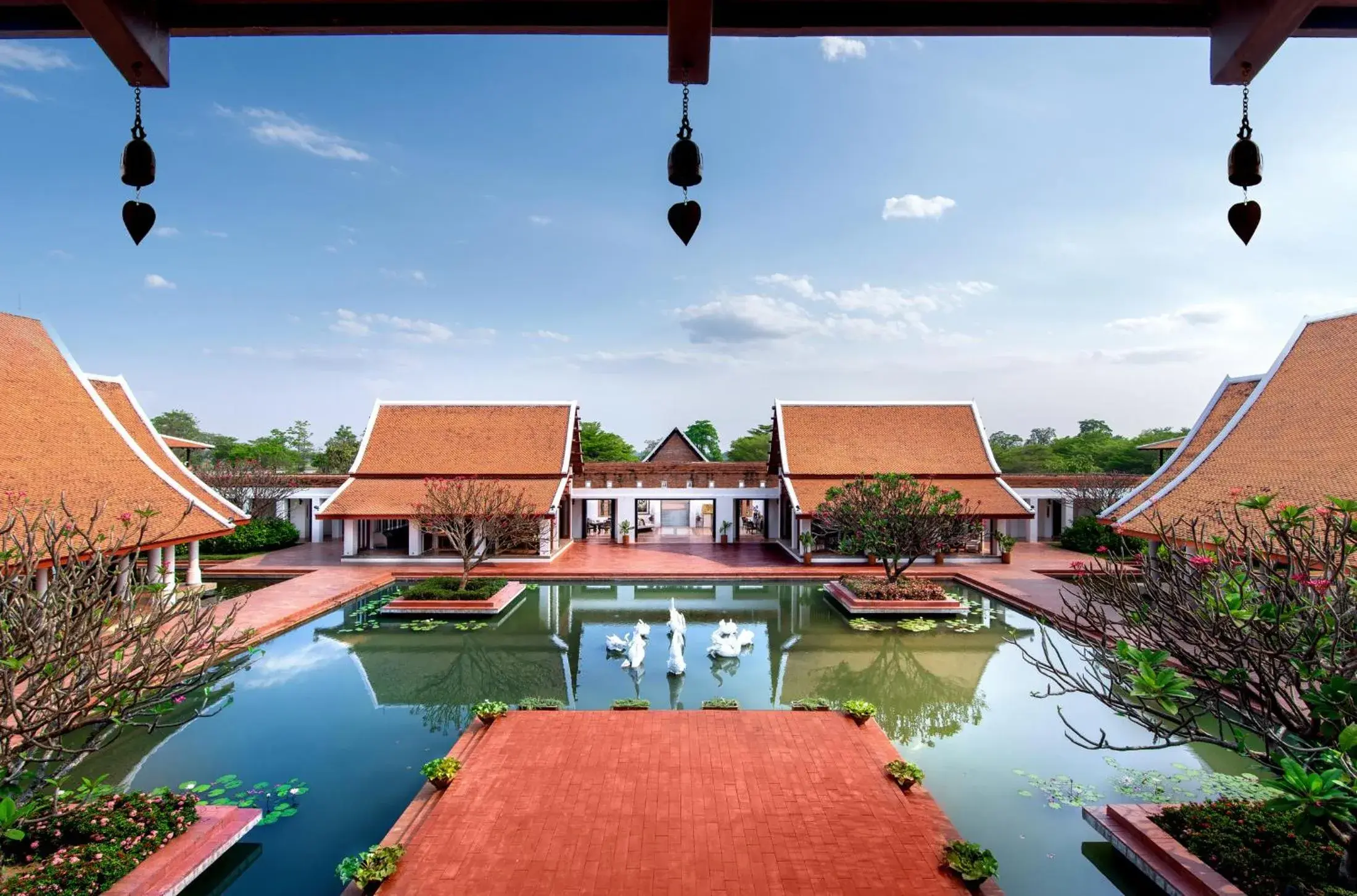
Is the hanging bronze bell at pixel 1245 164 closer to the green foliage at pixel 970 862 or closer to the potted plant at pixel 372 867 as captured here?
the green foliage at pixel 970 862

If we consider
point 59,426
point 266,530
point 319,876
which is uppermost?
point 59,426

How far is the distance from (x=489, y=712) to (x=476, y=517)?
8.03 meters

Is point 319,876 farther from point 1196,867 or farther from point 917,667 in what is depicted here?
point 917,667

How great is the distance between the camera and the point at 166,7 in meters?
2.50

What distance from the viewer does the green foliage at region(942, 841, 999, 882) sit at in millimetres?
4598

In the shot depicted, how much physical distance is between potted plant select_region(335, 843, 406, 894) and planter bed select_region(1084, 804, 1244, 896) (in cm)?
533

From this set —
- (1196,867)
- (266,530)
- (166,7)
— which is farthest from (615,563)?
(166,7)

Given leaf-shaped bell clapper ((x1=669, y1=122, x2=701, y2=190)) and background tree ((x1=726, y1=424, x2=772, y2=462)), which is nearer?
leaf-shaped bell clapper ((x1=669, y1=122, x2=701, y2=190))

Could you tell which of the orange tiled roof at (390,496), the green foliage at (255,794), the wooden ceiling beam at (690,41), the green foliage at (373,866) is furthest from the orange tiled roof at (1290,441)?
the orange tiled roof at (390,496)

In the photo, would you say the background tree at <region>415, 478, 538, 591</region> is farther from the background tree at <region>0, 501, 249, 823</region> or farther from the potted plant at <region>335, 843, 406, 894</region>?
the background tree at <region>0, 501, 249, 823</region>

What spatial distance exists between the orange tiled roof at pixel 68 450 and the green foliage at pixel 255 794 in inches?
205

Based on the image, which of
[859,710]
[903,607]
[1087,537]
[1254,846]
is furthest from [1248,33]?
[1087,537]

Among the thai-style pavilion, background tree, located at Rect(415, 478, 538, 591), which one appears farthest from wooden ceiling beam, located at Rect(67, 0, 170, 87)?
background tree, located at Rect(415, 478, 538, 591)

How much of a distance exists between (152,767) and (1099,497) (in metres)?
22.5
